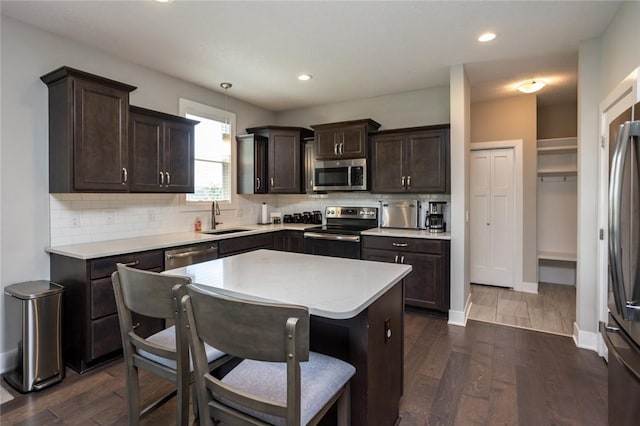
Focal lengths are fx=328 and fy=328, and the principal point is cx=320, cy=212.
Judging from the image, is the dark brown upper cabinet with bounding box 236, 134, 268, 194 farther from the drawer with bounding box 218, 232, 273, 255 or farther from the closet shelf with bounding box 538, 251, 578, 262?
the closet shelf with bounding box 538, 251, 578, 262

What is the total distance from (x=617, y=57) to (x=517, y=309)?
2.77 metres

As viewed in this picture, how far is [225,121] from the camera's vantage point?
4551 mm

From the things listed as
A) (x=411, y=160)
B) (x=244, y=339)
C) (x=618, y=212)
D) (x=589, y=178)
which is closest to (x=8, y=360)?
(x=244, y=339)

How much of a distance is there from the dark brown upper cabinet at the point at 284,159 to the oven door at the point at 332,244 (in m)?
0.87

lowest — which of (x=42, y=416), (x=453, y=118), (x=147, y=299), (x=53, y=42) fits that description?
(x=42, y=416)

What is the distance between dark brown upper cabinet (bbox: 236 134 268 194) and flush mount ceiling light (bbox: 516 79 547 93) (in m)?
3.40

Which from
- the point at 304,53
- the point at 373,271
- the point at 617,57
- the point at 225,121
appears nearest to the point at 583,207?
the point at 617,57

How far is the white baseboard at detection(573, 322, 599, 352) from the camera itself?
288cm

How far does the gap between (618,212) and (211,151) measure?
4.11 metres

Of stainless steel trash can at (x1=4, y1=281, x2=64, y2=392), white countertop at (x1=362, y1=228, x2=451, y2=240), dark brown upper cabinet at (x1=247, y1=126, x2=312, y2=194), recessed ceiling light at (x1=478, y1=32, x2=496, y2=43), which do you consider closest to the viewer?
stainless steel trash can at (x1=4, y1=281, x2=64, y2=392)

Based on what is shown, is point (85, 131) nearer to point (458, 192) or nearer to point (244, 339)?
point (244, 339)

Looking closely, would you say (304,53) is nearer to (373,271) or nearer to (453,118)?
(453,118)

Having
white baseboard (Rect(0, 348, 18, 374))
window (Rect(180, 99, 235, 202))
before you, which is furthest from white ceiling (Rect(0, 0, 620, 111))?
white baseboard (Rect(0, 348, 18, 374))

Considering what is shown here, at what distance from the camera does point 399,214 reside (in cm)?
440
